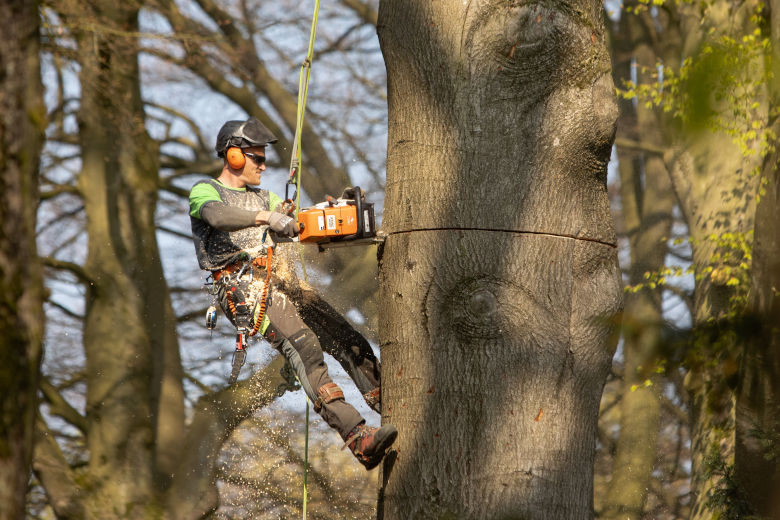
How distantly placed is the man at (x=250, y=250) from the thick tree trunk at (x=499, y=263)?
0.85m

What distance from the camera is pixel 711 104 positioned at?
88 centimetres

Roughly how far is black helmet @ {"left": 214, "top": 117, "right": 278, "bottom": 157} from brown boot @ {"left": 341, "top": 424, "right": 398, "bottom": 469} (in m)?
1.60

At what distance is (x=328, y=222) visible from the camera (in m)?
2.98

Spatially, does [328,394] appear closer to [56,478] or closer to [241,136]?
[241,136]

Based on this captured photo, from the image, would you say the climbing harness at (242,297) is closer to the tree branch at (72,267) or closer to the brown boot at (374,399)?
the brown boot at (374,399)

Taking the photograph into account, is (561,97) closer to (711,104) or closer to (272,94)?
(711,104)

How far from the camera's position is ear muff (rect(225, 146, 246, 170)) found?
370 centimetres

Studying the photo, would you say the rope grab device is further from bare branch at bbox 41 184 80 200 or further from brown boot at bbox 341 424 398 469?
bare branch at bbox 41 184 80 200

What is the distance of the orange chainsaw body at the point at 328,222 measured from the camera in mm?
2922

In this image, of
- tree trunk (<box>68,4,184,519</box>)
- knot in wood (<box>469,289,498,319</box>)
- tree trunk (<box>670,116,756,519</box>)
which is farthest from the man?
tree trunk (<box>68,4,184,519</box>)

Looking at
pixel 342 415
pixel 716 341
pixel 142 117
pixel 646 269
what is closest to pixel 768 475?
pixel 342 415

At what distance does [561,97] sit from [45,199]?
27.1 feet

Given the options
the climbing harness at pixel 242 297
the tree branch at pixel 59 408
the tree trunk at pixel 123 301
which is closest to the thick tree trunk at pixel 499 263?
the climbing harness at pixel 242 297

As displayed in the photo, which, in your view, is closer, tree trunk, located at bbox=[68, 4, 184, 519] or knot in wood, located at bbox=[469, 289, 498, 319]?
knot in wood, located at bbox=[469, 289, 498, 319]
